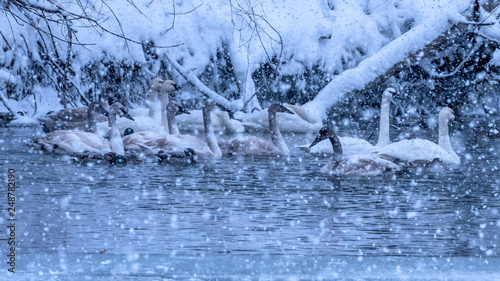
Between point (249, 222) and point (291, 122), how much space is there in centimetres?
964

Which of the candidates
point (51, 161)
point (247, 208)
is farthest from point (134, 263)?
point (51, 161)

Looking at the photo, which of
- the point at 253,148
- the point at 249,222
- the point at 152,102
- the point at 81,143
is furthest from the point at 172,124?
the point at 249,222

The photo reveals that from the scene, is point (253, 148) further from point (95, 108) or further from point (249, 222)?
point (249, 222)

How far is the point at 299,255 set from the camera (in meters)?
5.97

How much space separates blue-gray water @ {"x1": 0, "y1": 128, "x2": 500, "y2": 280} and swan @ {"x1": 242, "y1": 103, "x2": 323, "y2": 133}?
17.0 ft

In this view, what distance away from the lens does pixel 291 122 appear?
16.9 m

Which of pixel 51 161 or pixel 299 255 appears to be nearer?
pixel 299 255

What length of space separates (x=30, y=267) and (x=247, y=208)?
316 cm

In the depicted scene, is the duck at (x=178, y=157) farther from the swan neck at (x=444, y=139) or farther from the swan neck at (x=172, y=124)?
the swan neck at (x=444, y=139)

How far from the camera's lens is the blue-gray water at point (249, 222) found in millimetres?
5422

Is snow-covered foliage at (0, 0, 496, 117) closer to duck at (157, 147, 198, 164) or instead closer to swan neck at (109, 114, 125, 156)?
swan neck at (109, 114, 125, 156)

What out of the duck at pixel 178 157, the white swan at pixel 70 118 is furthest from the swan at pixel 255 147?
the white swan at pixel 70 118

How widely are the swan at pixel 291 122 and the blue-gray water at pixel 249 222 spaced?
518 centimetres

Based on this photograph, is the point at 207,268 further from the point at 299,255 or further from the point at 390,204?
the point at 390,204
